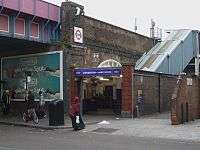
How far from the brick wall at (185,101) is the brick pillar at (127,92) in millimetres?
3972

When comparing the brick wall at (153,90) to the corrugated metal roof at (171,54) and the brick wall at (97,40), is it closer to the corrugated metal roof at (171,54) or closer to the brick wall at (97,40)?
the corrugated metal roof at (171,54)

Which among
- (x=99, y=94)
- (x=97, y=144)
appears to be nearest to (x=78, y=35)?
(x=99, y=94)

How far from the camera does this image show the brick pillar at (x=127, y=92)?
1128 inches

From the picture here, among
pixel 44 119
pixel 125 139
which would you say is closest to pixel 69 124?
pixel 44 119

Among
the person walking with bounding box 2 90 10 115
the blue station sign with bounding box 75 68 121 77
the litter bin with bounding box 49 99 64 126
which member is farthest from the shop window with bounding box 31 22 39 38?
the litter bin with bounding box 49 99 64 126

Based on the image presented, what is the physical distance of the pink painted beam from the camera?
27297mm

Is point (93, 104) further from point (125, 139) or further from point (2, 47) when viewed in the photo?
point (125, 139)

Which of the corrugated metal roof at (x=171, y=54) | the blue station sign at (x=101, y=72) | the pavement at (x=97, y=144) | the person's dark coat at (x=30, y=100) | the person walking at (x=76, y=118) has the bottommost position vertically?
the pavement at (x=97, y=144)

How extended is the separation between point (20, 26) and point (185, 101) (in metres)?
11.3

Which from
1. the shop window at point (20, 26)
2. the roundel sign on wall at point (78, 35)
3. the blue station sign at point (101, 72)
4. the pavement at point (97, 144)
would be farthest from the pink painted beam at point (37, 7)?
the pavement at point (97, 144)

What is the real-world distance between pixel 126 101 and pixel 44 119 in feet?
17.3

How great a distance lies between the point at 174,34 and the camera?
43.8 m

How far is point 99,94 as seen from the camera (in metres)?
36.6

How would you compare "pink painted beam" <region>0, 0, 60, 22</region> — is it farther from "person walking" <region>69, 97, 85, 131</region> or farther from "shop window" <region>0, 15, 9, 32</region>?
"person walking" <region>69, 97, 85, 131</region>
